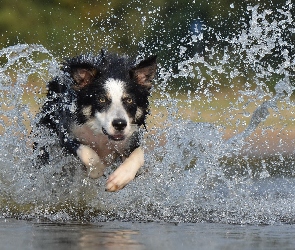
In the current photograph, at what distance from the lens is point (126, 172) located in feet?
26.4

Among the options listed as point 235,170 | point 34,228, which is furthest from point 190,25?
point 34,228

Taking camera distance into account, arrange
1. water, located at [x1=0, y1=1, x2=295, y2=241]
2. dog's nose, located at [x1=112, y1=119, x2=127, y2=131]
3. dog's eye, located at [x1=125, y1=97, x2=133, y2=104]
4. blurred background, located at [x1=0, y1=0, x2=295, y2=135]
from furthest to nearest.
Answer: blurred background, located at [x1=0, y1=0, x2=295, y2=135] → dog's eye, located at [x1=125, y1=97, x2=133, y2=104] → dog's nose, located at [x1=112, y1=119, x2=127, y2=131] → water, located at [x1=0, y1=1, x2=295, y2=241]

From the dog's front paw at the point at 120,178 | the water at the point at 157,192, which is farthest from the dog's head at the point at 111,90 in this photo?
the water at the point at 157,192

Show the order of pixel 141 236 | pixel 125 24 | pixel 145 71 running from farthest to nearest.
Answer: pixel 125 24 < pixel 145 71 < pixel 141 236

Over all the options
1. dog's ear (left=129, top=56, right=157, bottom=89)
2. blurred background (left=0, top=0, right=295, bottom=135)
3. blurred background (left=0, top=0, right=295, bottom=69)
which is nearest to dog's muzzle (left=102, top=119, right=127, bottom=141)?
dog's ear (left=129, top=56, right=157, bottom=89)

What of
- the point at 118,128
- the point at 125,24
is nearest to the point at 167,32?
the point at 125,24

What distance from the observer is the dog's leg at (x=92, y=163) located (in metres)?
8.35

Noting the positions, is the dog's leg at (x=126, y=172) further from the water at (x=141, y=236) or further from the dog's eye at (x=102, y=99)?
the dog's eye at (x=102, y=99)

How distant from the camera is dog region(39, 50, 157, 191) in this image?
8352 millimetres

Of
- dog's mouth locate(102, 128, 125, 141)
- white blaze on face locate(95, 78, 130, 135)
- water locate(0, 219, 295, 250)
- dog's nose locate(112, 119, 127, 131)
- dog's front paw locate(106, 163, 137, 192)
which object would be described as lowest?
water locate(0, 219, 295, 250)

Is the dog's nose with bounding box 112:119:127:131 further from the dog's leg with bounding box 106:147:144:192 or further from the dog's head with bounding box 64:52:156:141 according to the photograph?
the dog's leg with bounding box 106:147:144:192

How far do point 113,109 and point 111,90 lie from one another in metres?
0.24

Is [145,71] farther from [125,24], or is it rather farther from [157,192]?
[125,24]

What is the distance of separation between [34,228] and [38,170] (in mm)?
1851
